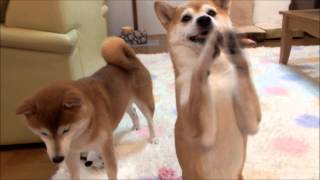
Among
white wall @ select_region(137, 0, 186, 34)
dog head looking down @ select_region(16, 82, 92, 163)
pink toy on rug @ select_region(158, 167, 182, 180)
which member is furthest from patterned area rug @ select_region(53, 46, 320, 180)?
white wall @ select_region(137, 0, 186, 34)

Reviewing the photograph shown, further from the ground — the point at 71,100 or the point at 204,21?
the point at 204,21

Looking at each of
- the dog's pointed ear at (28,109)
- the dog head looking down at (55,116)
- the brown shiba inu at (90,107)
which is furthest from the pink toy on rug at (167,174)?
the dog's pointed ear at (28,109)

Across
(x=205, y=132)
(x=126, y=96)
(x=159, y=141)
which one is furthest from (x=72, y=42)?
(x=205, y=132)

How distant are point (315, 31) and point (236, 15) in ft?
5.95

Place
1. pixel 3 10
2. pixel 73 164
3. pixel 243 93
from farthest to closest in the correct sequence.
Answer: pixel 3 10
pixel 73 164
pixel 243 93

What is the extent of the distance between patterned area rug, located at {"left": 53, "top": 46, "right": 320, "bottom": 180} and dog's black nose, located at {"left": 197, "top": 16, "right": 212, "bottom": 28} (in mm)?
193

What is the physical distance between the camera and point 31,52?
1.51m

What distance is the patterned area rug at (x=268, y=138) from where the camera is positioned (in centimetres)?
127

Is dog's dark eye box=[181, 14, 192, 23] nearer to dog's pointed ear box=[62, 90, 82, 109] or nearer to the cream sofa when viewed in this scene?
dog's pointed ear box=[62, 90, 82, 109]

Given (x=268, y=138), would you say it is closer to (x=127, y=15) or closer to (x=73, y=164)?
(x=73, y=164)

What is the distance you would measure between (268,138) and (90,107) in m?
0.79

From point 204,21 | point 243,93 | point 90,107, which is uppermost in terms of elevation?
point 204,21

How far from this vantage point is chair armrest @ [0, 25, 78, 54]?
146 cm

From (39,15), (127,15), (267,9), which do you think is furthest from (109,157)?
(267,9)
